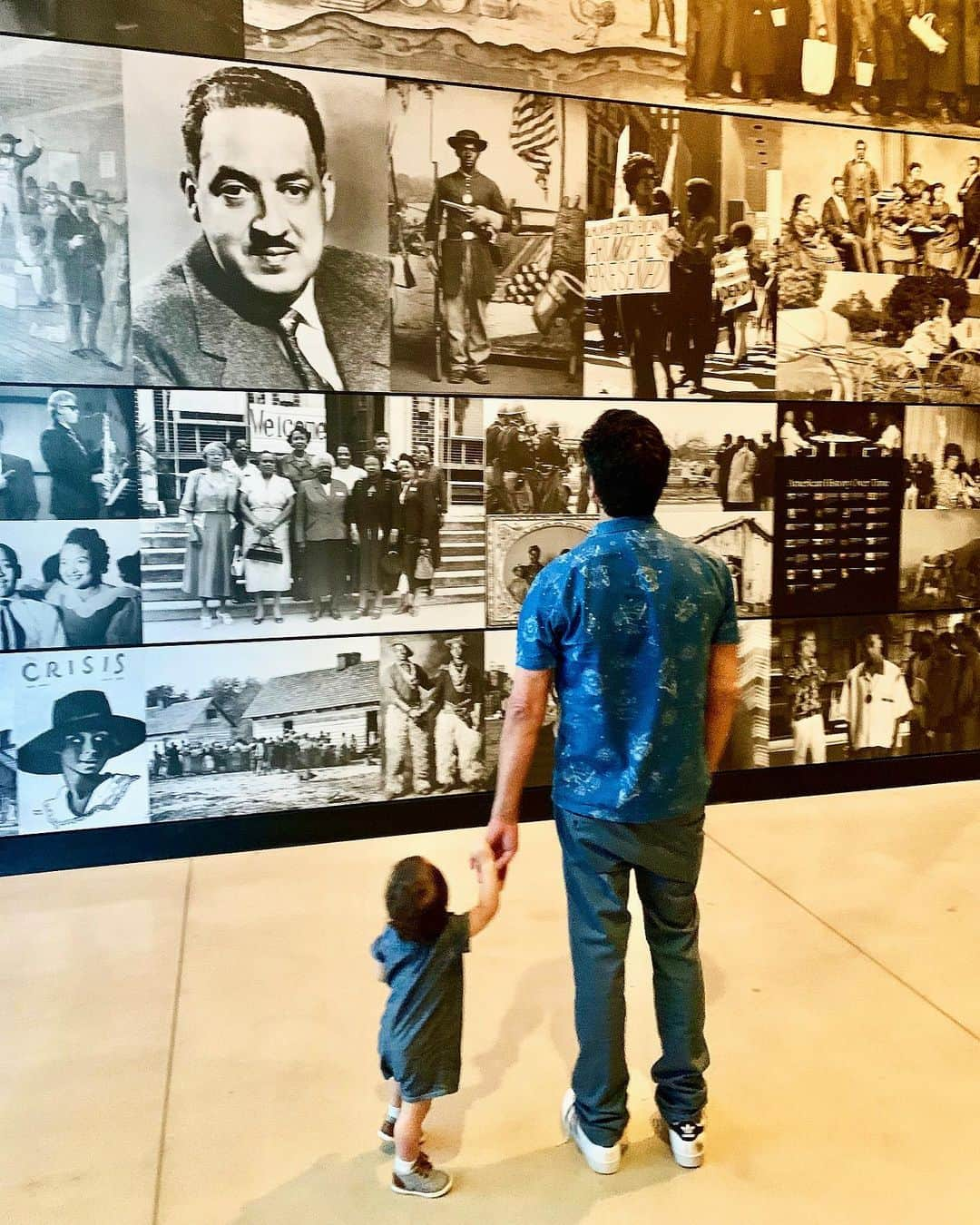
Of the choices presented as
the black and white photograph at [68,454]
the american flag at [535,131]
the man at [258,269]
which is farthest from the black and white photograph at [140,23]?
the black and white photograph at [68,454]

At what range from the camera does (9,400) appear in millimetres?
3580

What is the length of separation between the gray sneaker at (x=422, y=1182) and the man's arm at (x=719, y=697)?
3.49ft

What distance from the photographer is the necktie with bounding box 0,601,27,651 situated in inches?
144

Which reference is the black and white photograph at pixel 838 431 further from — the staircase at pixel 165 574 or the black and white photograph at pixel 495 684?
the staircase at pixel 165 574

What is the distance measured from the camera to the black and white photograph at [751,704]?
4621 mm

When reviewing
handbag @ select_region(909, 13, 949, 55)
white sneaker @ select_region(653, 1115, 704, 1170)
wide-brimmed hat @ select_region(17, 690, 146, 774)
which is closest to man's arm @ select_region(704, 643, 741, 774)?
white sneaker @ select_region(653, 1115, 704, 1170)

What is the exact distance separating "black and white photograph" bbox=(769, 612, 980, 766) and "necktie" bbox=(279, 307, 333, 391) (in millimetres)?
2344

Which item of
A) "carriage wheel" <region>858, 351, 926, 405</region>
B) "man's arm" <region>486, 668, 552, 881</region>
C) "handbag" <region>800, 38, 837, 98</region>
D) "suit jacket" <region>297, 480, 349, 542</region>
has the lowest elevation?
"man's arm" <region>486, 668, 552, 881</region>

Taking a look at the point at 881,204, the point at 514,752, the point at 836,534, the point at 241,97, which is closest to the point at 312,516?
the point at 241,97

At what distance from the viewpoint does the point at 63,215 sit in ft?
11.6

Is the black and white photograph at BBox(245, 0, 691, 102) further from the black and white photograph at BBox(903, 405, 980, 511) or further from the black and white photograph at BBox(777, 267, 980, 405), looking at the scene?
the black and white photograph at BBox(903, 405, 980, 511)

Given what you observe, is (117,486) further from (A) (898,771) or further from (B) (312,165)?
(A) (898,771)

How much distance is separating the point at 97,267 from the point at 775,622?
3.20 metres

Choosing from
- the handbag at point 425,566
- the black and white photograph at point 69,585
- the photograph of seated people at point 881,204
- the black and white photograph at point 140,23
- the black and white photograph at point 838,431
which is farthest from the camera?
the black and white photograph at point 838,431
